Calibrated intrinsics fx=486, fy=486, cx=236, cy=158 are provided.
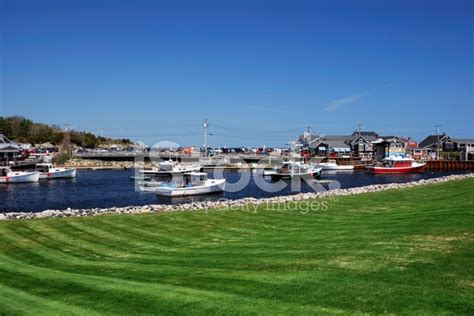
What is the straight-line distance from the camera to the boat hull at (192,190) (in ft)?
160

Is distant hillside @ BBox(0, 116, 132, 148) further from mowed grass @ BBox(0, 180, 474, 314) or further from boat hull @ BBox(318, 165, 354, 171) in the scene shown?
mowed grass @ BBox(0, 180, 474, 314)

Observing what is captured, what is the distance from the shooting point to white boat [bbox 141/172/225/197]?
48.7 metres

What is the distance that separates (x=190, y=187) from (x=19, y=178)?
34.4 m

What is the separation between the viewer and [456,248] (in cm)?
1353

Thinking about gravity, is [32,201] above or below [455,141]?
below

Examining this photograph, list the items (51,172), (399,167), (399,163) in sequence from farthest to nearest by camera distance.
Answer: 1. (399,163)
2. (399,167)
3. (51,172)

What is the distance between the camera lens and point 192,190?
49.8 metres

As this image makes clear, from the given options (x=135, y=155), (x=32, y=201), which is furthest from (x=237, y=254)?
(x=135, y=155)

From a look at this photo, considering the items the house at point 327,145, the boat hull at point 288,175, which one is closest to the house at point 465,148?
the house at point 327,145

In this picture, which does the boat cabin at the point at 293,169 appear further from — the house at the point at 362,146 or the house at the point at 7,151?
the house at the point at 7,151

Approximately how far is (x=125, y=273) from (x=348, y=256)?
5999 mm

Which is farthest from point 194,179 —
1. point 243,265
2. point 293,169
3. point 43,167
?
point 43,167

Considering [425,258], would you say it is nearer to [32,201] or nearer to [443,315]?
[443,315]

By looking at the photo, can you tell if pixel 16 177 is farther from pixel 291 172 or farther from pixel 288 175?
pixel 291 172
